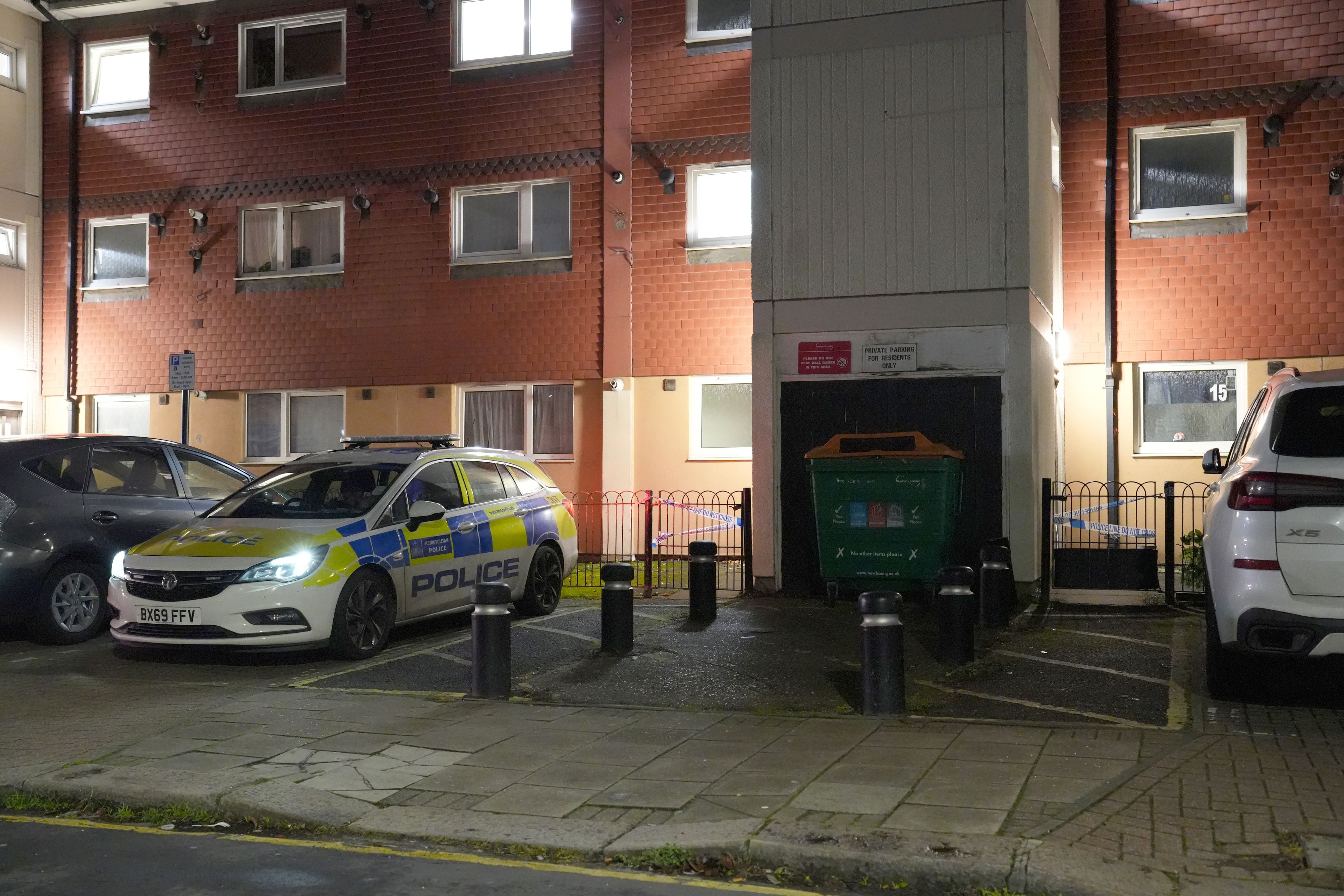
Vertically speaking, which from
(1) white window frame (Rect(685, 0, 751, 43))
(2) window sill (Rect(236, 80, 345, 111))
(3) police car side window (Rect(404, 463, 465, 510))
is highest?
(1) white window frame (Rect(685, 0, 751, 43))

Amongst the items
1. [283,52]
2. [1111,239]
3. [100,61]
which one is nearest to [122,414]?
[100,61]

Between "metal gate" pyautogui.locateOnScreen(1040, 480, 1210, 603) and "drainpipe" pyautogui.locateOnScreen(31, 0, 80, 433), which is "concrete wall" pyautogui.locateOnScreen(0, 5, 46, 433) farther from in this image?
"metal gate" pyautogui.locateOnScreen(1040, 480, 1210, 603)

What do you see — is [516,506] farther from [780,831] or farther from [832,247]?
[780,831]

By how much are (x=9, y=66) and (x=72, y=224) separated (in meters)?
2.71

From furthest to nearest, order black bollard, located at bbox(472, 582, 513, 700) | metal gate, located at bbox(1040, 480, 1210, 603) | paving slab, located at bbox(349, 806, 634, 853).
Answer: metal gate, located at bbox(1040, 480, 1210, 603)
black bollard, located at bbox(472, 582, 513, 700)
paving slab, located at bbox(349, 806, 634, 853)

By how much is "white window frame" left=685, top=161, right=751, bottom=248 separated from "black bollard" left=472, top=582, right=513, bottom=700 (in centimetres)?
1030

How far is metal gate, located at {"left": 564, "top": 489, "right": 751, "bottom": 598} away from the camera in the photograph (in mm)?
16406

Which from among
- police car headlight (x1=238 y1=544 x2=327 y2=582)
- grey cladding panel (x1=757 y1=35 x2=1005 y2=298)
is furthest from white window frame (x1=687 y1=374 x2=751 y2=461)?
police car headlight (x1=238 y1=544 x2=327 y2=582)

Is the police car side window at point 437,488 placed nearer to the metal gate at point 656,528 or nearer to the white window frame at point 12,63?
the metal gate at point 656,528

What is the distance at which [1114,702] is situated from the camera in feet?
25.7

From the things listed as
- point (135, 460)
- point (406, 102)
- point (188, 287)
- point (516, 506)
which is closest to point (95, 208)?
point (188, 287)

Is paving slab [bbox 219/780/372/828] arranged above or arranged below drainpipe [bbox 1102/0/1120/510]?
below

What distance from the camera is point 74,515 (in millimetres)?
10617

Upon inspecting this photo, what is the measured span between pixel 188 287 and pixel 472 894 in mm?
17890
